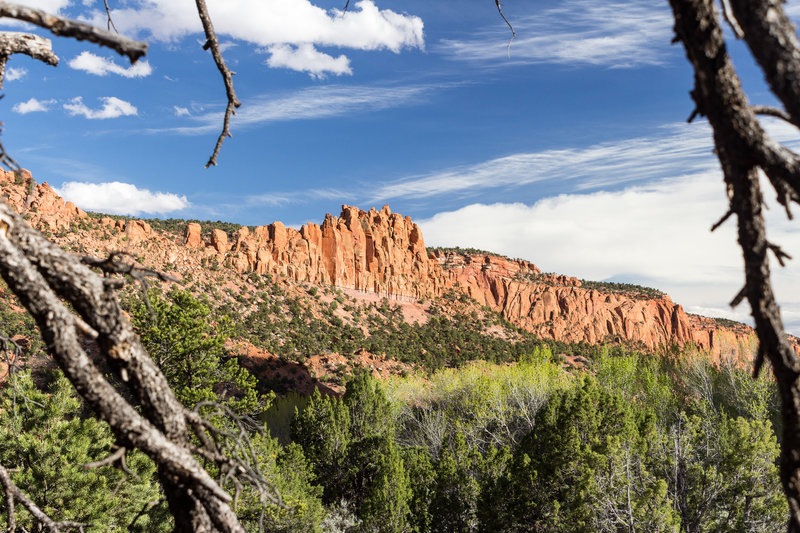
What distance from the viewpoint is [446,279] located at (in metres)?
94.6

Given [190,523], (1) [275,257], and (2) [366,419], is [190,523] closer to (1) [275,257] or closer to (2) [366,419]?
(2) [366,419]

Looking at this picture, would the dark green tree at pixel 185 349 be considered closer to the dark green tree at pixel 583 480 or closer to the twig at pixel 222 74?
the dark green tree at pixel 583 480

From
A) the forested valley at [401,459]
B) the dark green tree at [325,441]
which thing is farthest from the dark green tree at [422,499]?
the dark green tree at [325,441]

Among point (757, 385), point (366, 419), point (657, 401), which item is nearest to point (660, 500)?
point (366, 419)

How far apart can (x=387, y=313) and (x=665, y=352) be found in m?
35.8

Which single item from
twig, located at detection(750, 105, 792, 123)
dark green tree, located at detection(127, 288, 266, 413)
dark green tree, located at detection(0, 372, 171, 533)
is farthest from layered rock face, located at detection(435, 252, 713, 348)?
twig, located at detection(750, 105, 792, 123)

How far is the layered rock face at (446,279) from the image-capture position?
7925 cm

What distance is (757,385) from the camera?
34.6 m

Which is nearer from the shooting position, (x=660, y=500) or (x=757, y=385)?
(x=660, y=500)

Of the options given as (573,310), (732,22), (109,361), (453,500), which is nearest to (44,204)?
(453,500)

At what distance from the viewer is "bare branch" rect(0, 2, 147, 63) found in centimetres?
219

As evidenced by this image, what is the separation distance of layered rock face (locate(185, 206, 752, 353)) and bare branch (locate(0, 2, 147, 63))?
71.4m

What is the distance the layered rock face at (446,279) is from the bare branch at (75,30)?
71382 millimetres

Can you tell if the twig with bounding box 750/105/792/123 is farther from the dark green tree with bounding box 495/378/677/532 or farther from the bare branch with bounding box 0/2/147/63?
the dark green tree with bounding box 495/378/677/532
